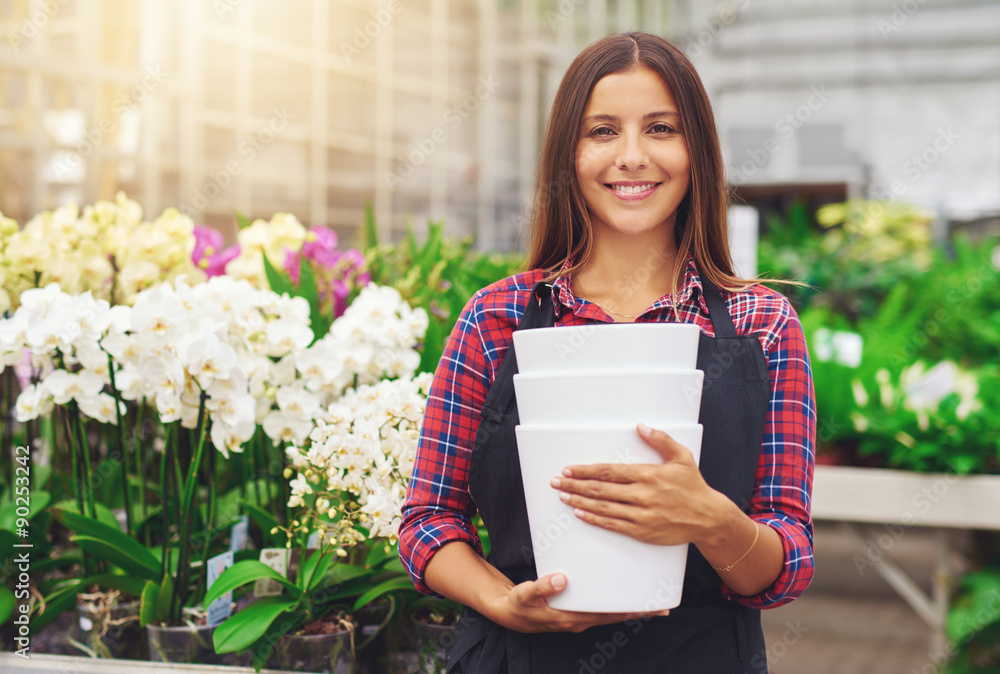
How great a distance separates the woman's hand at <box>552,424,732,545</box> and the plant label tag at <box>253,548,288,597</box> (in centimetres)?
67

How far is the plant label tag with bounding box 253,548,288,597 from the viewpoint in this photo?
3.82 feet

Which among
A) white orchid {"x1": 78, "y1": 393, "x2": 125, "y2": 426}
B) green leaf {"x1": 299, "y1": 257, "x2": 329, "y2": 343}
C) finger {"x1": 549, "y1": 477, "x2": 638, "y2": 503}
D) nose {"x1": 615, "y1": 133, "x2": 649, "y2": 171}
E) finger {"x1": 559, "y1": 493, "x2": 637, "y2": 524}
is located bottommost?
white orchid {"x1": 78, "y1": 393, "x2": 125, "y2": 426}

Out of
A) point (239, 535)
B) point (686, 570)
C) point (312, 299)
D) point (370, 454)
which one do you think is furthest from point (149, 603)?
point (686, 570)

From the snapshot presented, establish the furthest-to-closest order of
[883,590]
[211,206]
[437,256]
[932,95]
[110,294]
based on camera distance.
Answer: [932,95] → [211,206] → [883,590] → [437,256] → [110,294]

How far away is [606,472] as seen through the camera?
64 cm

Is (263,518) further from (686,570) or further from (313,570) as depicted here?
(686,570)

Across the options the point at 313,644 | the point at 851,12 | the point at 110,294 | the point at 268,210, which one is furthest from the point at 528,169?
the point at 313,644

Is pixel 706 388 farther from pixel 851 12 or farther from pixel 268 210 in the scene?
pixel 851 12

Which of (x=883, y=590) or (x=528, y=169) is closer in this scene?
(x=883, y=590)

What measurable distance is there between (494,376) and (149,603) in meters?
0.70

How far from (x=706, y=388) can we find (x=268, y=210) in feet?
13.6

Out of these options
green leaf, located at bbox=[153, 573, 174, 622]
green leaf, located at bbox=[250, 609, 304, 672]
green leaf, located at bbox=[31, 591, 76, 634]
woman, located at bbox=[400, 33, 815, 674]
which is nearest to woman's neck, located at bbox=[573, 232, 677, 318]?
woman, located at bbox=[400, 33, 815, 674]

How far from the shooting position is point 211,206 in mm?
4320

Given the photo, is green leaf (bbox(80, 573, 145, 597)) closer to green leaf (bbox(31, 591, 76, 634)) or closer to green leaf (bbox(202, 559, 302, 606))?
green leaf (bbox(31, 591, 76, 634))
